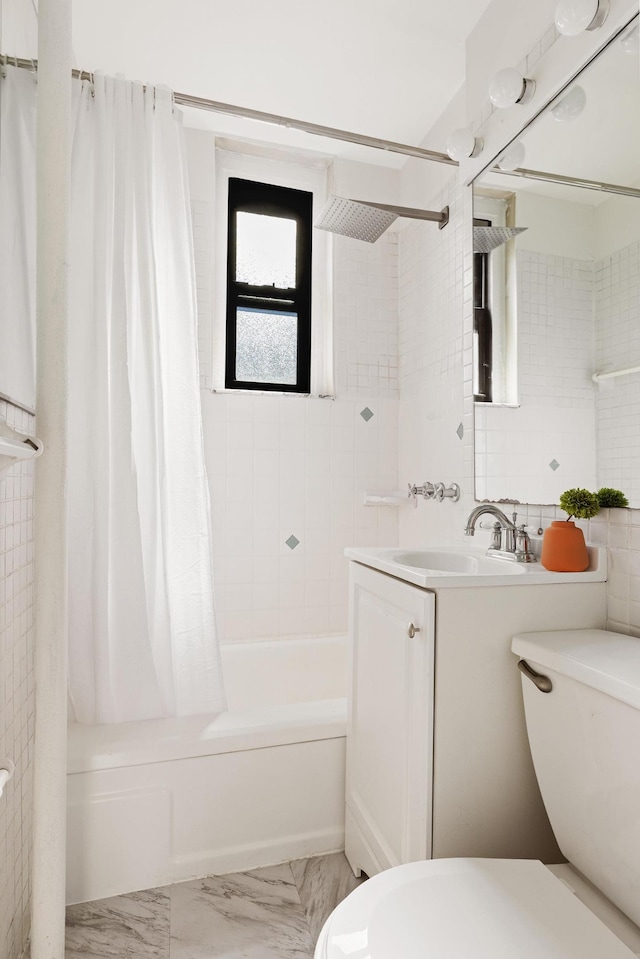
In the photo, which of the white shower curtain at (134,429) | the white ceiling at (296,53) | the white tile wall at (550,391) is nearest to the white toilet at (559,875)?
the white tile wall at (550,391)

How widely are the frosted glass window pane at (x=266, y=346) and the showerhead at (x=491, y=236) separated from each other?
97cm

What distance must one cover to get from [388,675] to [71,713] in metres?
0.89

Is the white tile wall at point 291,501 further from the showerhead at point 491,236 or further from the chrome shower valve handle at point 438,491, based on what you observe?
the showerhead at point 491,236

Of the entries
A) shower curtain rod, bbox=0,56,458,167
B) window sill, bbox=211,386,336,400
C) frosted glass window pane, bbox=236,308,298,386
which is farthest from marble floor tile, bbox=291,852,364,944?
shower curtain rod, bbox=0,56,458,167

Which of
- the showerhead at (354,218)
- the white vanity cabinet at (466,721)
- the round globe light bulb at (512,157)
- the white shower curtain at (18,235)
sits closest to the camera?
the white shower curtain at (18,235)

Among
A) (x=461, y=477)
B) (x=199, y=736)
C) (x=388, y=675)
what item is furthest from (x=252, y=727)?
(x=461, y=477)

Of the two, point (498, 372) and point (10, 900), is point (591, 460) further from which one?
→ point (10, 900)

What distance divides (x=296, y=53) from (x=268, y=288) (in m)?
0.86

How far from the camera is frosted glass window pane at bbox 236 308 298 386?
8.02 ft

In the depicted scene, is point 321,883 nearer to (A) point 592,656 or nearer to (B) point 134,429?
(A) point 592,656

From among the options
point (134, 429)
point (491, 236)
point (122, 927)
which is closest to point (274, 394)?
point (134, 429)

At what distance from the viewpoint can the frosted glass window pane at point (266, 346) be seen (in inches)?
96.3

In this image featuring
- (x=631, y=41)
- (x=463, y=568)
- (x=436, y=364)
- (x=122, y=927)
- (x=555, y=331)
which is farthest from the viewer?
(x=436, y=364)

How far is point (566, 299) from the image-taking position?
4.58ft
